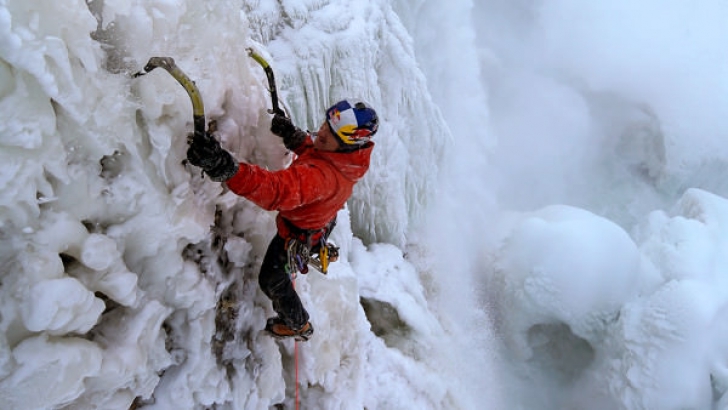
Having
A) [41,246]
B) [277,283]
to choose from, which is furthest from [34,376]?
[277,283]

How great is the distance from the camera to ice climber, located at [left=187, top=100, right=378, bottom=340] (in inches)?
70.2

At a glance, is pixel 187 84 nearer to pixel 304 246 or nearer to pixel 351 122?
pixel 351 122

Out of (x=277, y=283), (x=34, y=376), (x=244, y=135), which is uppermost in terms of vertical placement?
(x=244, y=135)

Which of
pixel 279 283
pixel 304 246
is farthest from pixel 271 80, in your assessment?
pixel 279 283

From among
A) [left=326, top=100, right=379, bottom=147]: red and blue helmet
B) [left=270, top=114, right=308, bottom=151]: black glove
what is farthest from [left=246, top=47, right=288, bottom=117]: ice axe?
[left=326, top=100, right=379, bottom=147]: red and blue helmet

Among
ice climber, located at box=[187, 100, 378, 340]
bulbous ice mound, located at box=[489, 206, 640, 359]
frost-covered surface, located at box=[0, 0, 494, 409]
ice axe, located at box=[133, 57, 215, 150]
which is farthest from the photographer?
→ bulbous ice mound, located at box=[489, 206, 640, 359]

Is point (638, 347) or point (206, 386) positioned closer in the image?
point (206, 386)

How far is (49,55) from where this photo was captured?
139 centimetres

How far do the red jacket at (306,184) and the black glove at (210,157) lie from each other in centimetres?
5

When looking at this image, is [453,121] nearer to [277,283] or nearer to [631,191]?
[277,283]

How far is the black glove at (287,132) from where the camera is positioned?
2.40 metres

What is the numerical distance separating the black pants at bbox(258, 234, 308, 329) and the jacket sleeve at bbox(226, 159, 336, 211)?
1.36 ft

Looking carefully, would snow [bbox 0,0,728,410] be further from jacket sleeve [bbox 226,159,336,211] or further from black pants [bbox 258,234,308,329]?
jacket sleeve [bbox 226,159,336,211]

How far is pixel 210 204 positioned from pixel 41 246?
0.70 m
